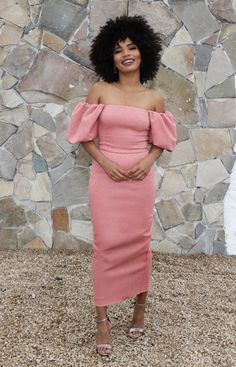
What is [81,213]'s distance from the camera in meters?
4.30

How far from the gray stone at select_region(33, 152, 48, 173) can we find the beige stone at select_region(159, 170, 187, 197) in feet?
3.20

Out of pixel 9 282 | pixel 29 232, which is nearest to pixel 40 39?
pixel 29 232

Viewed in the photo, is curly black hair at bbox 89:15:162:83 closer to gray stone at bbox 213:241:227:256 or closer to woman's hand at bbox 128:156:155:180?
woman's hand at bbox 128:156:155:180

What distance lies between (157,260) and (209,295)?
2.41 feet

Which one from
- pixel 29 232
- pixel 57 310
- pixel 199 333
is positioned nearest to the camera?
pixel 199 333

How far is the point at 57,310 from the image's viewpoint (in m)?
3.17

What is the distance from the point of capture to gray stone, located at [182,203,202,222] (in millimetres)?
4320

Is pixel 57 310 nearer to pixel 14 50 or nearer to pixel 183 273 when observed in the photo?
pixel 183 273

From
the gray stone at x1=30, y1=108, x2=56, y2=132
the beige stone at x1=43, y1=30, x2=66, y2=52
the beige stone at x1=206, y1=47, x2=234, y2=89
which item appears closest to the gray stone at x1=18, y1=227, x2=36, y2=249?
the gray stone at x1=30, y1=108, x2=56, y2=132

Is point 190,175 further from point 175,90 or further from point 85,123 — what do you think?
point 85,123

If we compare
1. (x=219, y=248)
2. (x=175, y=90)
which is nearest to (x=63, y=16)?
(x=175, y=90)

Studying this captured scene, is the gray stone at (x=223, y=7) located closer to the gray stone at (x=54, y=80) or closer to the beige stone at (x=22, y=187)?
the gray stone at (x=54, y=80)

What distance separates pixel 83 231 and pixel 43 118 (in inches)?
38.9

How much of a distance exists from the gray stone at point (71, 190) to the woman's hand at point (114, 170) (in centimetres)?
167
